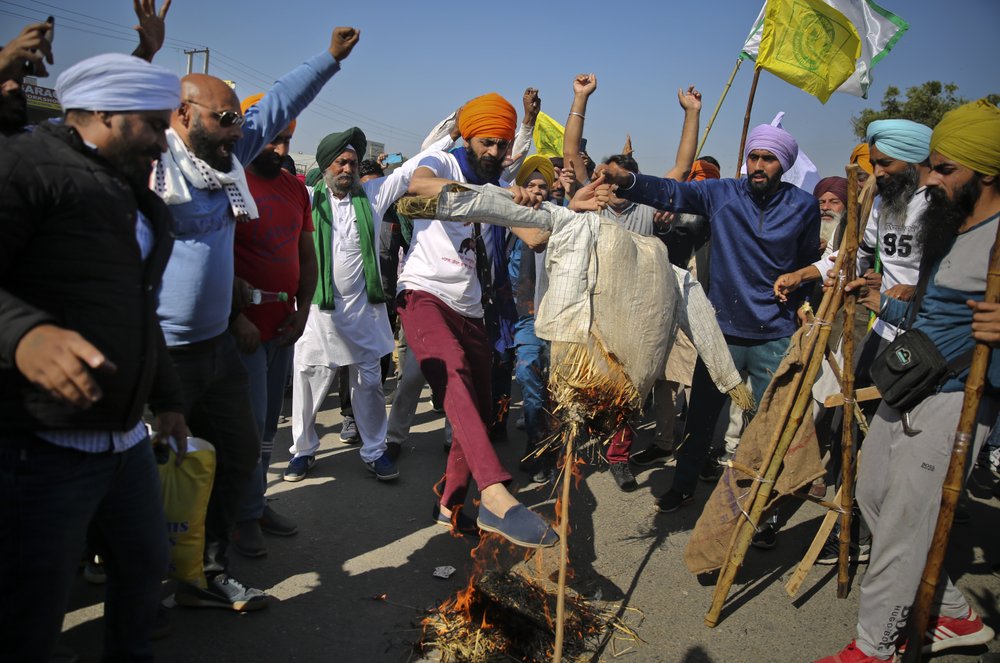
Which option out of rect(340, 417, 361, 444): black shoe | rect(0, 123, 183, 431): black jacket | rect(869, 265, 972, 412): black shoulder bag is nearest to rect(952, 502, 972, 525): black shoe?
rect(869, 265, 972, 412): black shoulder bag

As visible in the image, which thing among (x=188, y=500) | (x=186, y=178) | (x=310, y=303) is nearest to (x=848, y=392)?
(x=310, y=303)

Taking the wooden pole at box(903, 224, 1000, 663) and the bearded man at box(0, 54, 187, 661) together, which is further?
the wooden pole at box(903, 224, 1000, 663)

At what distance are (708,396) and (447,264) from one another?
80.6 inches

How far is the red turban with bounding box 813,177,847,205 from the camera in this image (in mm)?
7240

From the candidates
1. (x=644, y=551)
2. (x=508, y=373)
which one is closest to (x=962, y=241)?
(x=644, y=551)

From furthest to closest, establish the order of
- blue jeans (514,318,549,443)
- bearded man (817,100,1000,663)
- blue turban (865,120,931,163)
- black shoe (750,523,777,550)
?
blue jeans (514,318,549,443), black shoe (750,523,777,550), blue turban (865,120,931,163), bearded man (817,100,1000,663)

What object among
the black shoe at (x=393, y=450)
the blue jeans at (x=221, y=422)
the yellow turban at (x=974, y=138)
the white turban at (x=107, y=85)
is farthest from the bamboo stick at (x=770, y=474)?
the white turban at (x=107, y=85)

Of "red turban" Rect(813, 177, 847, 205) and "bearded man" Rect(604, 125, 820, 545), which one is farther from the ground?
"red turban" Rect(813, 177, 847, 205)

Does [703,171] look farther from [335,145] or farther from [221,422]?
[221,422]

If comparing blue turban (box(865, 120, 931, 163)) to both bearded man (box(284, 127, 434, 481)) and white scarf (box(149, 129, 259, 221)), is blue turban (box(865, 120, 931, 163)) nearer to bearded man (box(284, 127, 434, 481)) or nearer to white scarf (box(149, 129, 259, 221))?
bearded man (box(284, 127, 434, 481))

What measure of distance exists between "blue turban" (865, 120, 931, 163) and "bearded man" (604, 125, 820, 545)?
0.55 m

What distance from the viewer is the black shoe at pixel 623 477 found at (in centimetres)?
562

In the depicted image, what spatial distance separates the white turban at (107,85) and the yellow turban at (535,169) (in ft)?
10.7

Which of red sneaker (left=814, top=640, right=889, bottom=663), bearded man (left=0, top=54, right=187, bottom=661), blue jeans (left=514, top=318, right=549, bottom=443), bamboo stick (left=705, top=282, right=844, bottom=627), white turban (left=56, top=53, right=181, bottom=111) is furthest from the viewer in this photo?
blue jeans (left=514, top=318, right=549, bottom=443)
